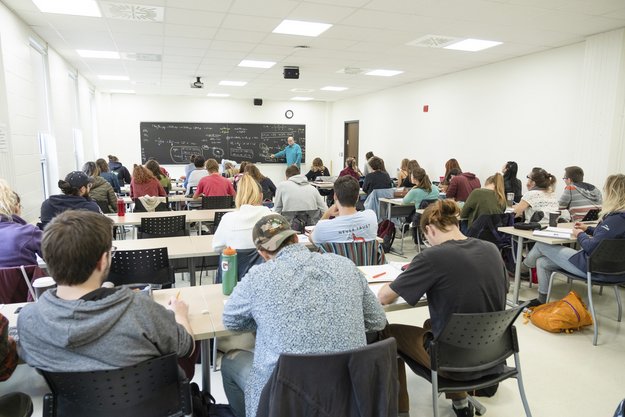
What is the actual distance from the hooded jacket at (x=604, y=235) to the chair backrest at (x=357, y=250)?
1.73m

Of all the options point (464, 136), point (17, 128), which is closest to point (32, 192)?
point (17, 128)

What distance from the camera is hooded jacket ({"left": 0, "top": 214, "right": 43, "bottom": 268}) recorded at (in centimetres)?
252

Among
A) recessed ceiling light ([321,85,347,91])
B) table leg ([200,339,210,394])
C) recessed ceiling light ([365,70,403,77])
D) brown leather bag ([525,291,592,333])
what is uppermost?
recessed ceiling light ([365,70,403,77])

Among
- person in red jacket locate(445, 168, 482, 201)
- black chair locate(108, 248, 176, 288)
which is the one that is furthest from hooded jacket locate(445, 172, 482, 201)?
black chair locate(108, 248, 176, 288)

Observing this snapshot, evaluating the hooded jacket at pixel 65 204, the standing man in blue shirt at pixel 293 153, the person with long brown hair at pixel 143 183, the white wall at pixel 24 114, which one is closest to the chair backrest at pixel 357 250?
the hooded jacket at pixel 65 204

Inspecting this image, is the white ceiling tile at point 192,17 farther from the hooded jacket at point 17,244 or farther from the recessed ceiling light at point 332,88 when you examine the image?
the recessed ceiling light at point 332,88

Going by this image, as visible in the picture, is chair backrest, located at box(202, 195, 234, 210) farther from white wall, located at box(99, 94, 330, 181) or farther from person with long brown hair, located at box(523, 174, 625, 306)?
white wall, located at box(99, 94, 330, 181)

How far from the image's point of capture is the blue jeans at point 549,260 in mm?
3584

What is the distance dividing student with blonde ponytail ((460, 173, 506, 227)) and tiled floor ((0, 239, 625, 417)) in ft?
4.62

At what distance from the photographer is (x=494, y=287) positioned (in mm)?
1935

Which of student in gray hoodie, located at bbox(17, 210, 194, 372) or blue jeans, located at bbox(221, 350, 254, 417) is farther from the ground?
student in gray hoodie, located at bbox(17, 210, 194, 372)

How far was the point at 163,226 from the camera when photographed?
417 cm

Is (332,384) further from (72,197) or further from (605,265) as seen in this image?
(72,197)

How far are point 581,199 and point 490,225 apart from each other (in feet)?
4.24
